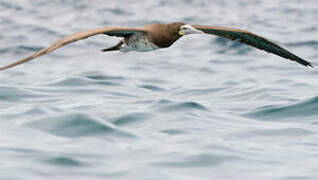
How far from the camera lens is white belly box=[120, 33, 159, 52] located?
11852 mm

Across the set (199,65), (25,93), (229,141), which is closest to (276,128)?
(229,141)

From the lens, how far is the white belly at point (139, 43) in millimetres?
11852

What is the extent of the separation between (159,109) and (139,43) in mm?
1140

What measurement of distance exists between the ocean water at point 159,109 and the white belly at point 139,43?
923mm

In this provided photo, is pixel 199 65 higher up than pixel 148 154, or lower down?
higher up

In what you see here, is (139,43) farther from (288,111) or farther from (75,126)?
(288,111)

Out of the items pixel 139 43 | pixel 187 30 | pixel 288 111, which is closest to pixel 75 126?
pixel 139 43

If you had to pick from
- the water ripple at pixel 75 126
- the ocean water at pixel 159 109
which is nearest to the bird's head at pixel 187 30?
the ocean water at pixel 159 109

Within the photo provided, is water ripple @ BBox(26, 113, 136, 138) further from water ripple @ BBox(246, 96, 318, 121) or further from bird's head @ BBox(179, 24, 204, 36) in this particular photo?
water ripple @ BBox(246, 96, 318, 121)

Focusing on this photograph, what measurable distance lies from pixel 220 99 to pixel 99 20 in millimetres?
10667

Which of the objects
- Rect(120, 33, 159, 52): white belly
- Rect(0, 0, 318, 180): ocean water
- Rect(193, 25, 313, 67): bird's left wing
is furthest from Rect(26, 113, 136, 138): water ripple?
Rect(193, 25, 313, 67): bird's left wing

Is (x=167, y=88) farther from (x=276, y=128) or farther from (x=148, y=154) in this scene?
(x=148, y=154)

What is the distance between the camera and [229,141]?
10.0m

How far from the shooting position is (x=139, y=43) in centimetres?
1191
